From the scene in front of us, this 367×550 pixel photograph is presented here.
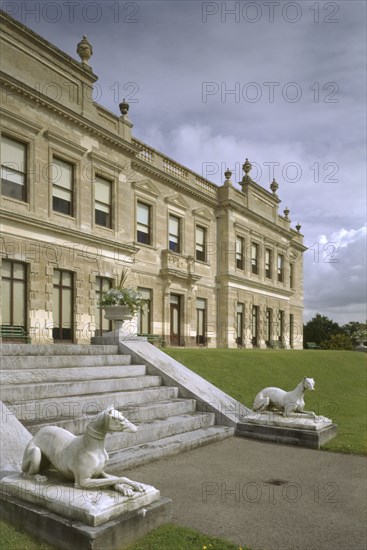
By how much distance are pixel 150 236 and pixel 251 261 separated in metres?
12.1

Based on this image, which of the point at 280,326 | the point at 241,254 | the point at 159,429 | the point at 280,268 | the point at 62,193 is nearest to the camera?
the point at 159,429

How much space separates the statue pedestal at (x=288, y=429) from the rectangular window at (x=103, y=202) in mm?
15100

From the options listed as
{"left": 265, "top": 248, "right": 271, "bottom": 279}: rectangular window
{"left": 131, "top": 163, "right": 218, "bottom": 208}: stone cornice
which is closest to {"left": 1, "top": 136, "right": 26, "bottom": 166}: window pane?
{"left": 131, "top": 163, "right": 218, "bottom": 208}: stone cornice

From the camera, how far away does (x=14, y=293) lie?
17.3m

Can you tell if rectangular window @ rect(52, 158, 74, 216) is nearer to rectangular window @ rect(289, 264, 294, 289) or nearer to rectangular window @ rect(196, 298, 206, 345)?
rectangular window @ rect(196, 298, 206, 345)

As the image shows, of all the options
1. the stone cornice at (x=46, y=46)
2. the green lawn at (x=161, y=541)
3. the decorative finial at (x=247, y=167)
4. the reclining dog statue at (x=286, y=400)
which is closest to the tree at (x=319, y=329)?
the decorative finial at (x=247, y=167)

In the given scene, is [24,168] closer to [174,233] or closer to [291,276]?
[174,233]

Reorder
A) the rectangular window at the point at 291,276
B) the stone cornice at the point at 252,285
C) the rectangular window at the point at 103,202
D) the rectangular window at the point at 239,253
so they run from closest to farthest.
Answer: the rectangular window at the point at 103,202
the stone cornice at the point at 252,285
the rectangular window at the point at 239,253
the rectangular window at the point at 291,276

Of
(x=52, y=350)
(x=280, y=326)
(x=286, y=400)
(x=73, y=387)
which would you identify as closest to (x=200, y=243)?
(x=280, y=326)

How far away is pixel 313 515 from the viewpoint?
16.8ft

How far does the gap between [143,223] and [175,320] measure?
→ 6314 millimetres

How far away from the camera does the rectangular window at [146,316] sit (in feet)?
79.3

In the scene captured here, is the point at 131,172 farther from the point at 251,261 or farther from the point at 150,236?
the point at 251,261

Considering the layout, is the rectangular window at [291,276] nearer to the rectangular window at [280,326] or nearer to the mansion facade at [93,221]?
the rectangular window at [280,326]
